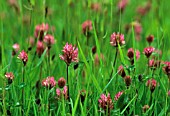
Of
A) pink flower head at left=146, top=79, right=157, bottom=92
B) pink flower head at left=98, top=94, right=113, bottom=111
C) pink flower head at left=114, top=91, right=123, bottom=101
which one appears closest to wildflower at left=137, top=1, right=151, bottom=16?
pink flower head at left=146, top=79, right=157, bottom=92

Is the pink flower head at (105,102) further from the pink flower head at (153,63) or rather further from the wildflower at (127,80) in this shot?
the pink flower head at (153,63)

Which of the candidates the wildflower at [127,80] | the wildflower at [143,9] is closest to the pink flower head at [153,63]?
the wildflower at [127,80]

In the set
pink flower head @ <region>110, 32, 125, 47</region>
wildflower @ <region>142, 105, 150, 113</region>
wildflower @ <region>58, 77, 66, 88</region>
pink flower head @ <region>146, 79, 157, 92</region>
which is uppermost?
pink flower head @ <region>110, 32, 125, 47</region>

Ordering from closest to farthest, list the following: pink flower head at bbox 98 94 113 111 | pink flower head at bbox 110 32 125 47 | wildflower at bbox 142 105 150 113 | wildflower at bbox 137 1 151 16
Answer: pink flower head at bbox 98 94 113 111 < wildflower at bbox 142 105 150 113 < pink flower head at bbox 110 32 125 47 < wildflower at bbox 137 1 151 16

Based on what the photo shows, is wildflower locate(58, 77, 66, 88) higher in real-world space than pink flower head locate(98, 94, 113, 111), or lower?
higher

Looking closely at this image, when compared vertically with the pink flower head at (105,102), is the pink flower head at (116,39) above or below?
above

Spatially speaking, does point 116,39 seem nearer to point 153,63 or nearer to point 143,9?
point 153,63

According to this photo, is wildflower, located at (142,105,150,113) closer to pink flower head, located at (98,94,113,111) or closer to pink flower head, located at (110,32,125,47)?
pink flower head, located at (98,94,113,111)

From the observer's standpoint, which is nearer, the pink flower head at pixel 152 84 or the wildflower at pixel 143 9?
the pink flower head at pixel 152 84

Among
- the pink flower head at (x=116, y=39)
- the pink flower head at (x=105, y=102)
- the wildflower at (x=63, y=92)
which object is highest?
the pink flower head at (x=116, y=39)

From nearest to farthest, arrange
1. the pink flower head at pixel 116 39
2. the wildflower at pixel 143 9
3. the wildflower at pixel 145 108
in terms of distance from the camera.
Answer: the wildflower at pixel 145 108 → the pink flower head at pixel 116 39 → the wildflower at pixel 143 9

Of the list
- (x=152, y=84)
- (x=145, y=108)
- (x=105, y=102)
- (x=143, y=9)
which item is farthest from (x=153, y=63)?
(x=143, y=9)
